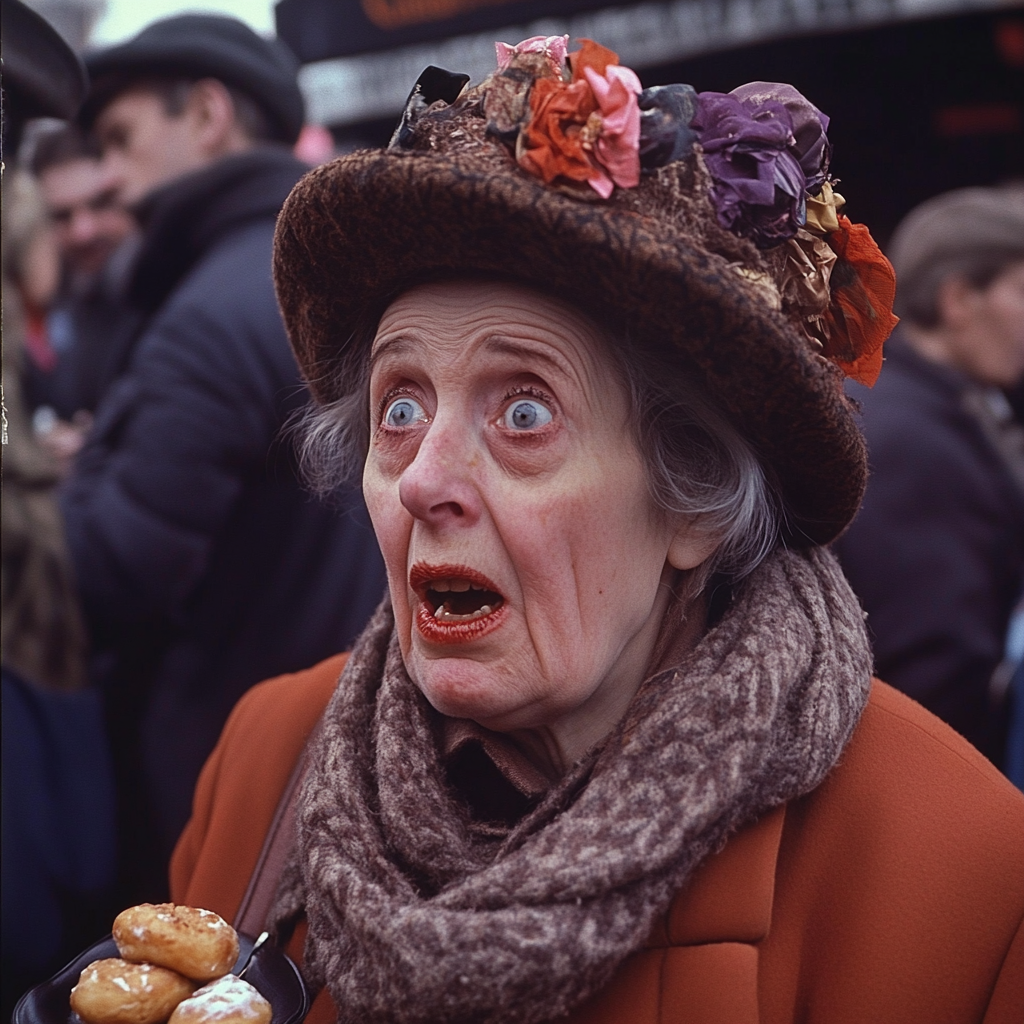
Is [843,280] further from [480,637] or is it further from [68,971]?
[68,971]

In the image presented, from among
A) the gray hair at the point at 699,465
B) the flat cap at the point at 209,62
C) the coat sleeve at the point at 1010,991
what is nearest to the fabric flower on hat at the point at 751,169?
the gray hair at the point at 699,465

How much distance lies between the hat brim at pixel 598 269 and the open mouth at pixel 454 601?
16.8 inches

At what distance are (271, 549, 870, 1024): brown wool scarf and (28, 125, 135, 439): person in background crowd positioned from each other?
13.4 ft

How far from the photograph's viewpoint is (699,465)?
1.86 m

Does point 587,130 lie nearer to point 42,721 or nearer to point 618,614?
point 618,614

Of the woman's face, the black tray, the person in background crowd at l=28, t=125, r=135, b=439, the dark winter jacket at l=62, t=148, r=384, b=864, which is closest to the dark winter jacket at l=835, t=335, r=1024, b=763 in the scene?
the dark winter jacket at l=62, t=148, r=384, b=864

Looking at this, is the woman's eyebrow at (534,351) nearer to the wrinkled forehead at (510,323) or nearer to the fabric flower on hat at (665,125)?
the wrinkled forehead at (510,323)

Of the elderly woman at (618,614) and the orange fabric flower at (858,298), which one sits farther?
the orange fabric flower at (858,298)

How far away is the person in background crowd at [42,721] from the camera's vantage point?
94.0 inches

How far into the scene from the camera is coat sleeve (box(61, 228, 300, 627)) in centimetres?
325

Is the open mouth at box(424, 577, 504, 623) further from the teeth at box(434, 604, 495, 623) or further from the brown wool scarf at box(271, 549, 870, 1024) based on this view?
the brown wool scarf at box(271, 549, 870, 1024)

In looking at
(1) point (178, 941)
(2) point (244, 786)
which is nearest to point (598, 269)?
(1) point (178, 941)

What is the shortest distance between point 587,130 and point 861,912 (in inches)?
44.4

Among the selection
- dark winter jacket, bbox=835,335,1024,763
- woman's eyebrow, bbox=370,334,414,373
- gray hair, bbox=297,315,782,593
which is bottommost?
dark winter jacket, bbox=835,335,1024,763
